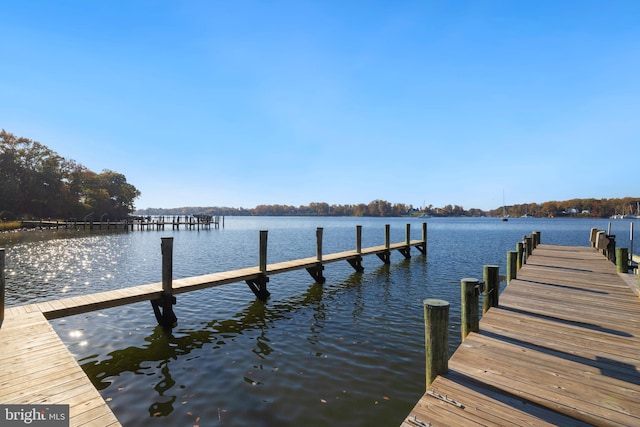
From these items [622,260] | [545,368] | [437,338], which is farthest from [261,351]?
[622,260]

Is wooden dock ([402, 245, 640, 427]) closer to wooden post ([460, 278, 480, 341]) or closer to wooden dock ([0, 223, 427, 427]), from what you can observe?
wooden post ([460, 278, 480, 341])

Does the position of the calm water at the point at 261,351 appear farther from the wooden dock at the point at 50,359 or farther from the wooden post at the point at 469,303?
the wooden post at the point at 469,303

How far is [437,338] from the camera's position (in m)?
4.57

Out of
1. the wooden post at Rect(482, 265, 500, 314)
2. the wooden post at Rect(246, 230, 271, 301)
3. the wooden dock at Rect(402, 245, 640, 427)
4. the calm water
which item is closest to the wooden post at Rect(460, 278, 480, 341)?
the wooden dock at Rect(402, 245, 640, 427)

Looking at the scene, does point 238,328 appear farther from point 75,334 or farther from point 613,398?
point 613,398

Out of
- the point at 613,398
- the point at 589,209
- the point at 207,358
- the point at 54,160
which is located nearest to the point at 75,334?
the point at 207,358

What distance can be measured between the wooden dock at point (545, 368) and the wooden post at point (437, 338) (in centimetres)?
13

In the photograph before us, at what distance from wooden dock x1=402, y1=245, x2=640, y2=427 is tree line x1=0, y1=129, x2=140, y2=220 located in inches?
3134

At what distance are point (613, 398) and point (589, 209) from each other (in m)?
247

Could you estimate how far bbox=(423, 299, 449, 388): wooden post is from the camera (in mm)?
4551

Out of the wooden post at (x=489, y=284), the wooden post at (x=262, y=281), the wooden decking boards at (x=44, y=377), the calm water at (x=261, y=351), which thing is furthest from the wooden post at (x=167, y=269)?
the wooden post at (x=489, y=284)

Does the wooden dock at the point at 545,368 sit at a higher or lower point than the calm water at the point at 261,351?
higher

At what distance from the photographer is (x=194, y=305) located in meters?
11.9

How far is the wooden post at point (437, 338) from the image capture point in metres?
4.55
